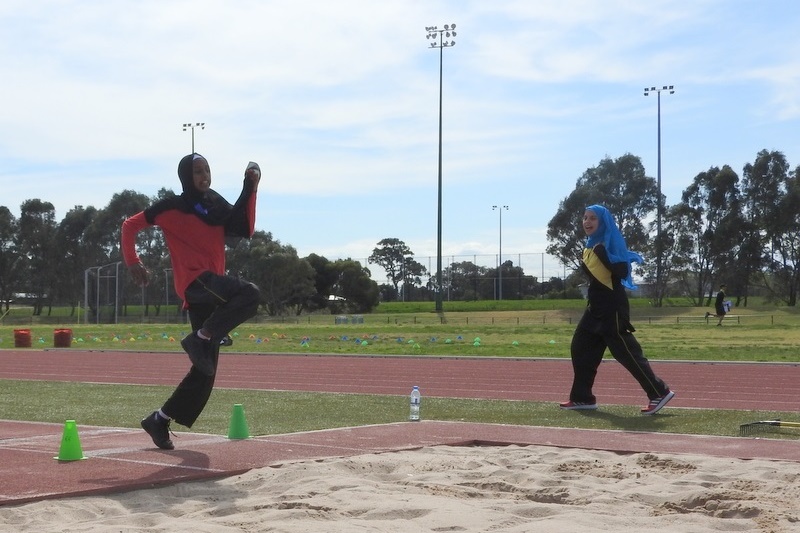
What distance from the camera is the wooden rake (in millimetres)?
9367

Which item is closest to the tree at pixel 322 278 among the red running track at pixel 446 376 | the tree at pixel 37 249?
the tree at pixel 37 249

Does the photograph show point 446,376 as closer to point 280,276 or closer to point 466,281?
point 280,276

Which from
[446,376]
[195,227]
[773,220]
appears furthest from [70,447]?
[773,220]

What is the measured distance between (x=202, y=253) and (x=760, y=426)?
4976 millimetres

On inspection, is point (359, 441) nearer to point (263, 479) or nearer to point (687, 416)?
point (263, 479)

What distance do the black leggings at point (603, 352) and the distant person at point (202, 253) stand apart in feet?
15.7

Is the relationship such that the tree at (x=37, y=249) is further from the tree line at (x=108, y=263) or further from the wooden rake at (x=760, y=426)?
the wooden rake at (x=760, y=426)

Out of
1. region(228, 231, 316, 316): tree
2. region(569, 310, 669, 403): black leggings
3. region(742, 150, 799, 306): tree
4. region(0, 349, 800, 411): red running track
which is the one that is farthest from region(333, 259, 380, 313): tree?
region(569, 310, 669, 403): black leggings

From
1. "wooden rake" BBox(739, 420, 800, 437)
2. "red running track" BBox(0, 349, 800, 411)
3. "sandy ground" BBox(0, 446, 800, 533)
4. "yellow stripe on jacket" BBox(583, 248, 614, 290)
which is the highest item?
"yellow stripe on jacket" BBox(583, 248, 614, 290)

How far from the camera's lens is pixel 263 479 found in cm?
684

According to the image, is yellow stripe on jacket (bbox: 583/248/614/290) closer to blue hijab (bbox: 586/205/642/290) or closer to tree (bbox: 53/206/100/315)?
blue hijab (bbox: 586/205/642/290)

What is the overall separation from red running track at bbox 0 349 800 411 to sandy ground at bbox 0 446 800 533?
605 cm

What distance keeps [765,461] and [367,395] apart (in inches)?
293

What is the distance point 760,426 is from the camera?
9500 mm
